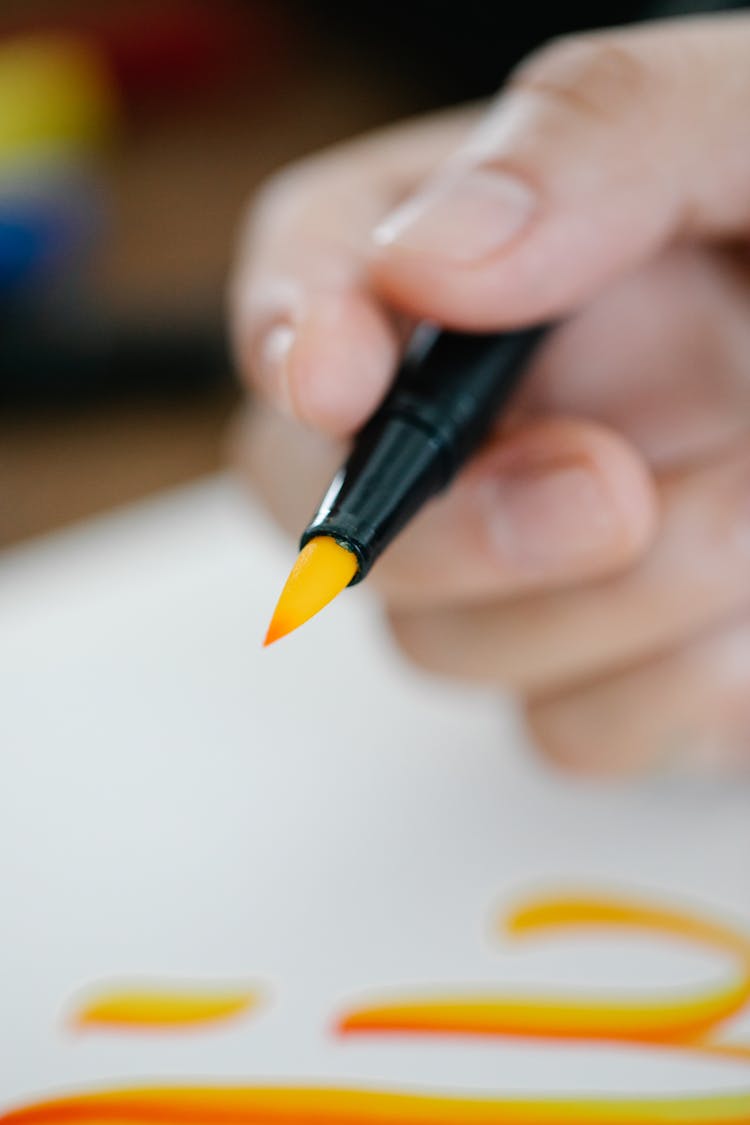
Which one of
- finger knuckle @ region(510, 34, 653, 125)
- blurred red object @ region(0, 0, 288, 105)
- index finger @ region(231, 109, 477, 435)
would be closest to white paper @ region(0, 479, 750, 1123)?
index finger @ region(231, 109, 477, 435)

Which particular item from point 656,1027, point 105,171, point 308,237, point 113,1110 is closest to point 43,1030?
point 113,1110

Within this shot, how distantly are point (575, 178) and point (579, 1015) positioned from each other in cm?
24

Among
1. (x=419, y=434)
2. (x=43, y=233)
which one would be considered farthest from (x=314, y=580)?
(x=43, y=233)

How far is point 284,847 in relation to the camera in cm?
42

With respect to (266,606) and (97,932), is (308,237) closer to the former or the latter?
(266,606)

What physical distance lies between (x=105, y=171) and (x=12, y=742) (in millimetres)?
707

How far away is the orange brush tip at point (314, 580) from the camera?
0.26 metres

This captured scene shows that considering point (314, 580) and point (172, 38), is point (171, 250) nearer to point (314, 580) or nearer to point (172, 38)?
point (172, 38)

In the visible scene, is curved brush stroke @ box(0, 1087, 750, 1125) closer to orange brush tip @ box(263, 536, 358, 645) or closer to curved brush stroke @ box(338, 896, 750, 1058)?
curved brush stroke @ box(338, 896, 750, 1058)

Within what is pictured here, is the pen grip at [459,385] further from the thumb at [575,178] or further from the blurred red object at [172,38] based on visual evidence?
the blurred red object at [172,38]

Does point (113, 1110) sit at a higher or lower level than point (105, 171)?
lower

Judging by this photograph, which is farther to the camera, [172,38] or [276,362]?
[172,38]

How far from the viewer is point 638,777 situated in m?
0.45

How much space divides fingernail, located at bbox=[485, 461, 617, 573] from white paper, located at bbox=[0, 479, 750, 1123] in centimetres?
9
